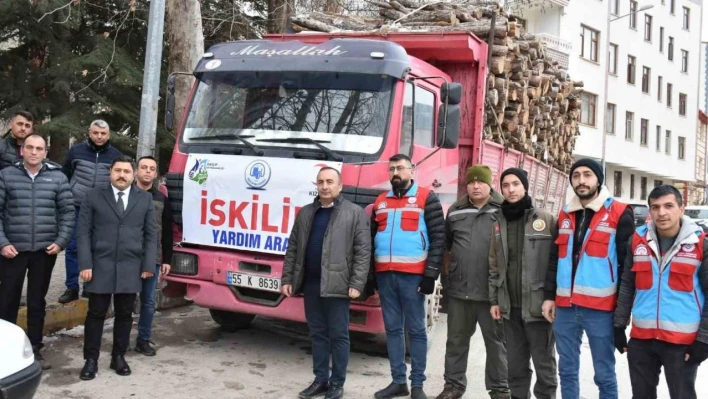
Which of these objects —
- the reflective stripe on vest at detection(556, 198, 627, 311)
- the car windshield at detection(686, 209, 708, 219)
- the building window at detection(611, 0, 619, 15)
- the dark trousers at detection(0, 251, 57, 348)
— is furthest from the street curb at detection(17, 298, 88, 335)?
the building window at detection(611, 0, 619, 15)

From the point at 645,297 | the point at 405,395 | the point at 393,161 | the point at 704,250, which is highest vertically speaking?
the point at 393,161

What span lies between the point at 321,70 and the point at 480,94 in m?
2.03

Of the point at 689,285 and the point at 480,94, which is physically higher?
the point at 480,94

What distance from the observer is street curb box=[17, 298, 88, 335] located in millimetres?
6281

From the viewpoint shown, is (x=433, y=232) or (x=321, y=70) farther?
(x=321, y=70)

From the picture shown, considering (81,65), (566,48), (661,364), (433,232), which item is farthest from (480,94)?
(566,48)

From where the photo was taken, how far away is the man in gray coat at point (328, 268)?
4734mm

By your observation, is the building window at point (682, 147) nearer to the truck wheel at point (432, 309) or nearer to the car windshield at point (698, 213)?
the car windshield at point (698, 213)

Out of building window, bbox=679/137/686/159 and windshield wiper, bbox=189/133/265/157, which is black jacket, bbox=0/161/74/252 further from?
building window, bbox=679/137/686/159

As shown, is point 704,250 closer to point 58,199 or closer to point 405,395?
point 405,395

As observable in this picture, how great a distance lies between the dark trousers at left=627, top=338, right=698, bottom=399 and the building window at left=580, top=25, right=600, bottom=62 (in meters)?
29.5

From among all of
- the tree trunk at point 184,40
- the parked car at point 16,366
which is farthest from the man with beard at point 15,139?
the tree trunk at point 184,40

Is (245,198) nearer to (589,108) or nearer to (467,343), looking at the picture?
(467,343)

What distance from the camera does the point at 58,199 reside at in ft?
17.2
